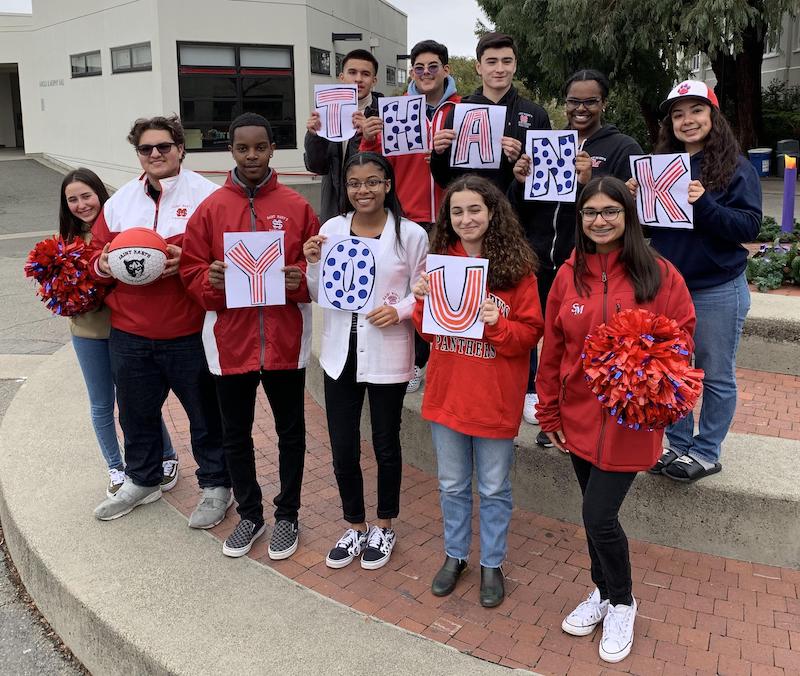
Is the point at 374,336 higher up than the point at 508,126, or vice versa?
the point at 508,126

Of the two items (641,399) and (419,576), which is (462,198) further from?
(419,576)

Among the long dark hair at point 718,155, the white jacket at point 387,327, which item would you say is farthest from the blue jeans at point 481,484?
the long dark hair at point 718,155

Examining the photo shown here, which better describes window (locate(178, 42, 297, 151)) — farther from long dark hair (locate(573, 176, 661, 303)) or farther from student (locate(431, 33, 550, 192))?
long dark hair (locate(573, 176, 661, 303))

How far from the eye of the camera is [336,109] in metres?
4.51

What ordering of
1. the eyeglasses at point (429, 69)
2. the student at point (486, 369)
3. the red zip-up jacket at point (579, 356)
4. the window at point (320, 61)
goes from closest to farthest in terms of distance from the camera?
the red zip-up jacket at point (579, 356), the student at point (486, 369), the eyeglasses at point (429, 69), the window at point (320, 61)

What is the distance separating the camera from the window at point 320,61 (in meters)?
23.4

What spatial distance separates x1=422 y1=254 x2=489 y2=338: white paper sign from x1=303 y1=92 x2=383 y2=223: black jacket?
4.86 feet

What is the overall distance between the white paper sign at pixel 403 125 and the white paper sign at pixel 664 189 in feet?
4.20

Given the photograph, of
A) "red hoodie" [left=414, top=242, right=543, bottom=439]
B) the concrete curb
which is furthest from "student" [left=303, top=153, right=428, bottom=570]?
the concrete curb

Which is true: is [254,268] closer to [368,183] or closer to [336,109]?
[368,183]

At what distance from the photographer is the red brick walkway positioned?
10.5ft

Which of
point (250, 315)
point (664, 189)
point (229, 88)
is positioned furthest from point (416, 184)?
point (229, 88)

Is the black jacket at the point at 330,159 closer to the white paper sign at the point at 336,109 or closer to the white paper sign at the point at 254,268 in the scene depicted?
the white paper sign at the point at 336,109

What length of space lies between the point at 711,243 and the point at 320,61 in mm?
22312
